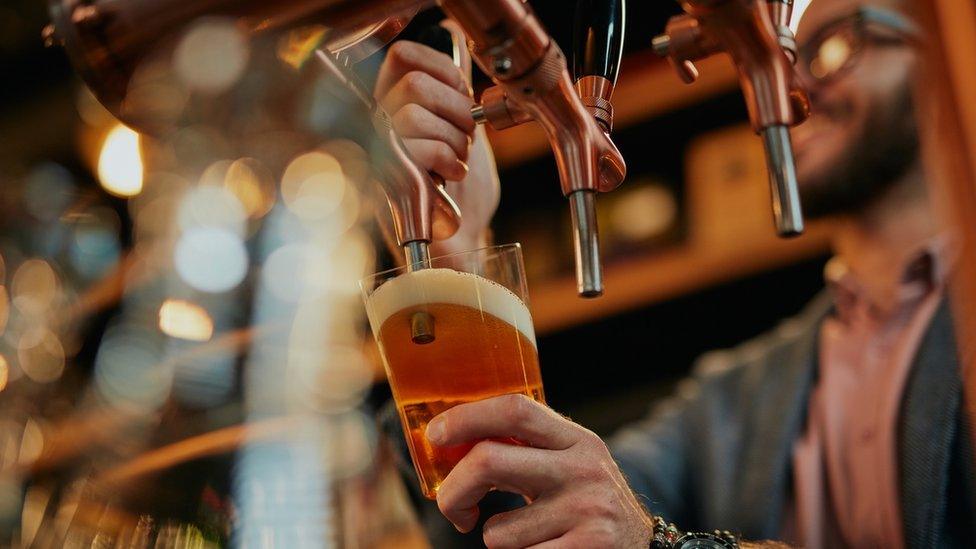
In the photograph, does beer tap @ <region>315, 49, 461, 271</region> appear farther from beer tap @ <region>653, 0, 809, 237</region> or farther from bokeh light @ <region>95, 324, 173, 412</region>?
bokeh light @ <region>95, 324, 173, 412</region>

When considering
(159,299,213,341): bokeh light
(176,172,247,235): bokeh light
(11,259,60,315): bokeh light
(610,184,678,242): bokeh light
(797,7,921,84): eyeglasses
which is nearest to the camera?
A: (797,7,921,84): eyeglasses

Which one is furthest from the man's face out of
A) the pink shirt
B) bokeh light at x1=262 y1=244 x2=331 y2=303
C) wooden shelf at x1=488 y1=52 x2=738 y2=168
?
bokeh light at x1=262 y1=244 x2=331 y2=303

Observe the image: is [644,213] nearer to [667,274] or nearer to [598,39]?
[667,274]

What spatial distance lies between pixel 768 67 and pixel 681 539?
48cm

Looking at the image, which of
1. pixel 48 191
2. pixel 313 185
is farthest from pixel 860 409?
pixel 48 191

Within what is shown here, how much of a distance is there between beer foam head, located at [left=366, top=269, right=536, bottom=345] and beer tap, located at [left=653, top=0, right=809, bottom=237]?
0.78 ft

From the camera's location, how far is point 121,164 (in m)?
3.17

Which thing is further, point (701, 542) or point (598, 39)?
point (701, 542)

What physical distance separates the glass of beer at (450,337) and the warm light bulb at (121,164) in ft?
8.31

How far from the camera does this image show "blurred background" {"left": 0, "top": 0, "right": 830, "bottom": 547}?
0.98 m

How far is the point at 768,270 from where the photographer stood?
2.17 meters

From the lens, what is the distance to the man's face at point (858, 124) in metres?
1.95

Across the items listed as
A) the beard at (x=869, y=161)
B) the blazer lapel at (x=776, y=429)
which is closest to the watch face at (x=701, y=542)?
the blazer lapel at (x=776, y=429)

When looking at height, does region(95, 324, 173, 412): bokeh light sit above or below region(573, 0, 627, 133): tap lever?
below
